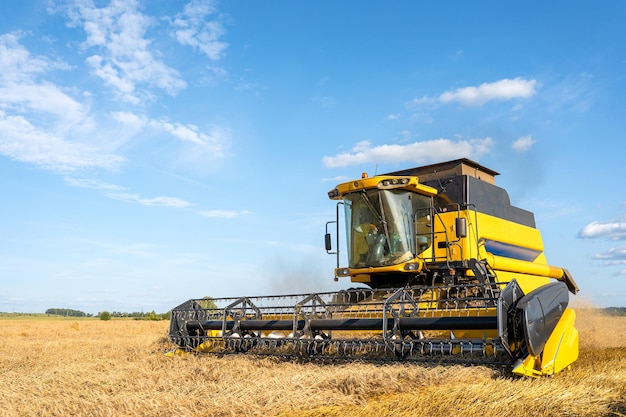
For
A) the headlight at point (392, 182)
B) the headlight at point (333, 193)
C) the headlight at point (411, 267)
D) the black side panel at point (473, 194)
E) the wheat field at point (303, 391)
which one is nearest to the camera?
the wheat field at point (303, 391)

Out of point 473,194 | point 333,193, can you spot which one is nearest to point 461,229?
point 473,194

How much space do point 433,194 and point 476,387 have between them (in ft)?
14.1

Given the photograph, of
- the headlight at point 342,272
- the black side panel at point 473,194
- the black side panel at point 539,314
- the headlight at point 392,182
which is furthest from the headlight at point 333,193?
the black side panel at point 539,314

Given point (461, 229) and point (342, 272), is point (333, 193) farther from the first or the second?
point (461, 229)

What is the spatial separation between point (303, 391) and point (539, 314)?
2.17 m

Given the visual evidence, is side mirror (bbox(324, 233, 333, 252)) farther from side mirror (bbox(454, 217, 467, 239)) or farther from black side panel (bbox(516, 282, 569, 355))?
black side panel (bbox(516, 282, 569, 355))

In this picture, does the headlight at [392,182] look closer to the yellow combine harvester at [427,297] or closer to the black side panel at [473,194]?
the yellow combine harvester at [427,297]

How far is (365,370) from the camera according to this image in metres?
4.82

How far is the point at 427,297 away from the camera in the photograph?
6.87 metres

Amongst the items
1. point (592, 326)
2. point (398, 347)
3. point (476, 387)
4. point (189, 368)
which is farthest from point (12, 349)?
point (592, 326)

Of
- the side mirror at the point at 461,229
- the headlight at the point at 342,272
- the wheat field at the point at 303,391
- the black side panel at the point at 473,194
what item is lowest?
the wheat field at the point at 303,391

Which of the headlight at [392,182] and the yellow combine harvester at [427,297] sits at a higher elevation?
the headlight at [392,182]

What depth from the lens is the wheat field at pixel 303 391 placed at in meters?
3.99

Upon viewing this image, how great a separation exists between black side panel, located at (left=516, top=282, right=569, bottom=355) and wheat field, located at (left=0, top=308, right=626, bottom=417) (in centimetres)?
34
